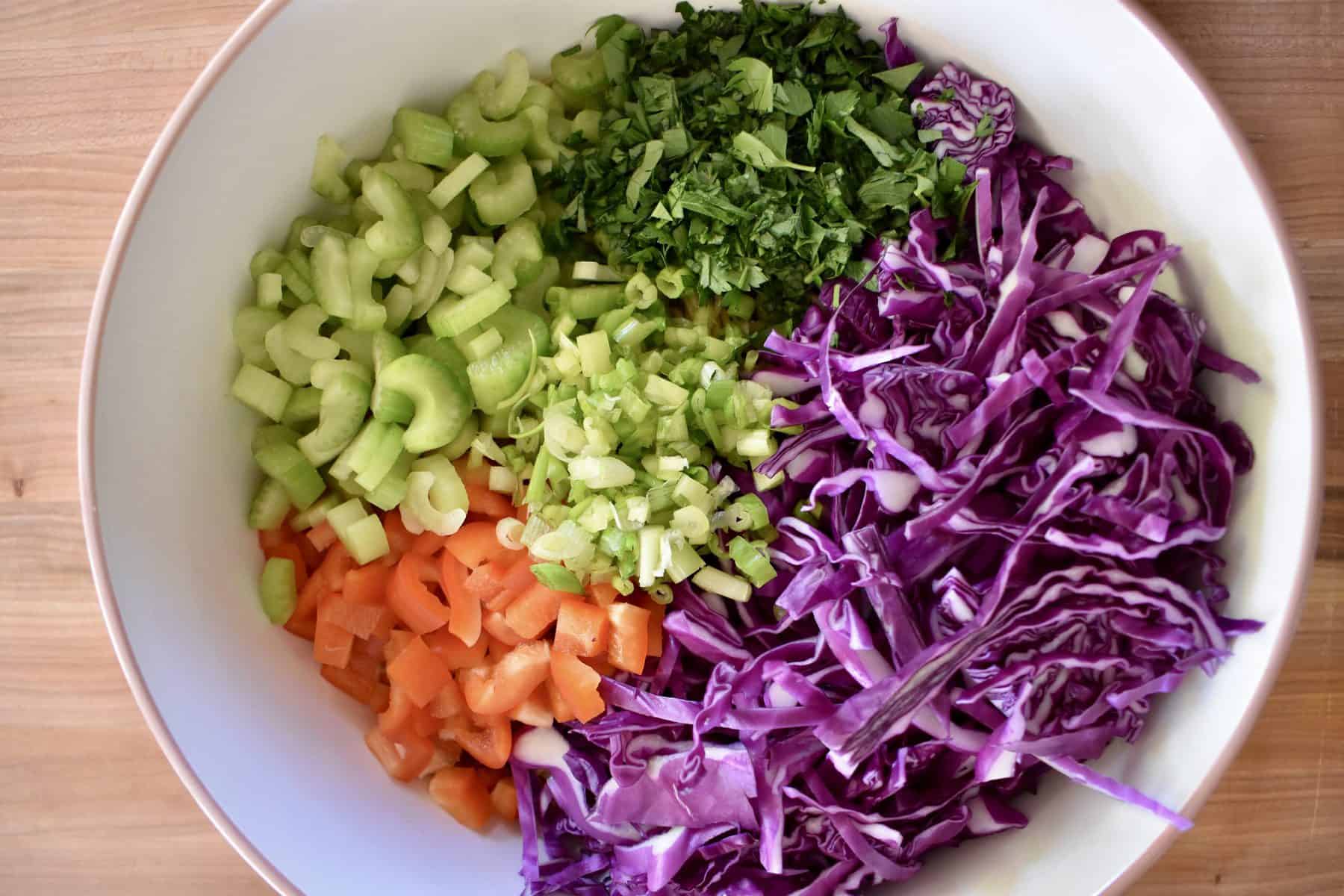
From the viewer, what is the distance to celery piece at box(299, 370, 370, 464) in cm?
143

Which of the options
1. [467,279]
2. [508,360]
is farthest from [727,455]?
[467,279]

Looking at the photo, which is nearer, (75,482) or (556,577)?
(556,577)

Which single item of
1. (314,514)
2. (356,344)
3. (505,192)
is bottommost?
(314,514)

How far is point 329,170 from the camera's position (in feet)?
4.72

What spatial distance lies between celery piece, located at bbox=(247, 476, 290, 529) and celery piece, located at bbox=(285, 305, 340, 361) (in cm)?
22

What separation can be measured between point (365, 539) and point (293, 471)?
152 mm

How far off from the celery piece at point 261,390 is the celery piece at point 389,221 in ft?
0.82

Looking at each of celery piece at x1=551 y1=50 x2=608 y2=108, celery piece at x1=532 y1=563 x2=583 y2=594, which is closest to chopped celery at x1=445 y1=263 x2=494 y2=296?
celery piece at x1=551 y1=50 x2=608 y2=108

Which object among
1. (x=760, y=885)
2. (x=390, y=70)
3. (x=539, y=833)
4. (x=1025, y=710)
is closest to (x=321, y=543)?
(x=539, y=833)

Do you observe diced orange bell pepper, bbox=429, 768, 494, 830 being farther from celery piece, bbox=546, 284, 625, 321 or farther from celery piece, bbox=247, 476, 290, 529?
celery piece, bbox=546, 284, 625, 321

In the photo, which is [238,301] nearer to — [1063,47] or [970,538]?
[970,538]

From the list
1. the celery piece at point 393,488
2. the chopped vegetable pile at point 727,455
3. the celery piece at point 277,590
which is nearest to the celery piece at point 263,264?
the chopped vegetable pile at point 727,455

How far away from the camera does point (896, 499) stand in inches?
52.8

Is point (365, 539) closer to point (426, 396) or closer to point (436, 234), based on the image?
point (426, 396)
